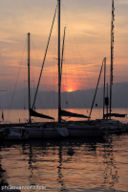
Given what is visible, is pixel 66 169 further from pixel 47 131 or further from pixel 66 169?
pixel 47 131

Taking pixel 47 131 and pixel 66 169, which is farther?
pixel 47 131

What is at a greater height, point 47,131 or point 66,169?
point 47,131

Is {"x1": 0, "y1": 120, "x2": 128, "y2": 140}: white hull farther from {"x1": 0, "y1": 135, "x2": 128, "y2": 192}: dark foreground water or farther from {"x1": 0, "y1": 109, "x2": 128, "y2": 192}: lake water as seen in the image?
{"x1": 0, "y1": 135, "x2": 128, "y2": 192}: dark foreground water

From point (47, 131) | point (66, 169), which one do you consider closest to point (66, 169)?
point (66, 169)

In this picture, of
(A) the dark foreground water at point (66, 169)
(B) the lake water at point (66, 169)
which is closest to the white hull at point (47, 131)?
(B) the lake water at point (66, 169)

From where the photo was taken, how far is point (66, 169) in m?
25.6

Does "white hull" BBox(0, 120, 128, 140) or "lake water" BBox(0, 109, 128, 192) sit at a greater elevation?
"white hull" BBox(0, 120, 128, 140)

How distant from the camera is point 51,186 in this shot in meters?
20.3

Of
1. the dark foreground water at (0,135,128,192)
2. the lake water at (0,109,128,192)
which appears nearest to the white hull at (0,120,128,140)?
the lake water at (0,109,128,192)

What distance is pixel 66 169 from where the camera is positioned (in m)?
25.6

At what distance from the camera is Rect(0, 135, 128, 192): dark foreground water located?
2067 cm

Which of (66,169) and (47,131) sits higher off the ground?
(47,131)

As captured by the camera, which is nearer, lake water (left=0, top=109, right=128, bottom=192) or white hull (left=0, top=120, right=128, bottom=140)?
lake water (left=0, top=109, right=128, bottom=192)

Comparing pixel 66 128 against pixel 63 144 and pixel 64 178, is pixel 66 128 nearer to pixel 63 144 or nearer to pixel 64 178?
pixel 63 144
